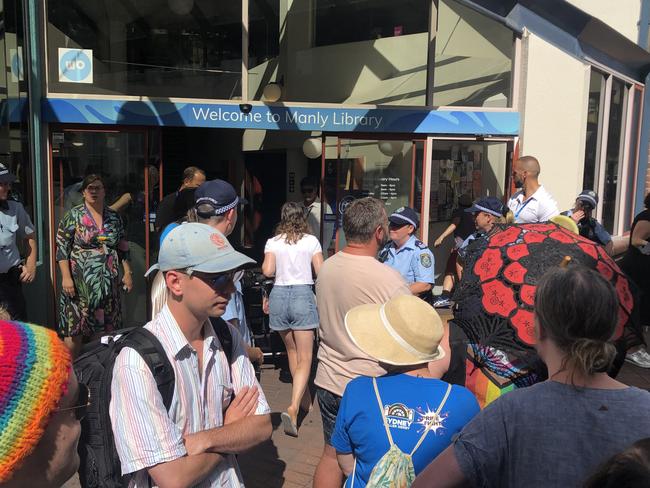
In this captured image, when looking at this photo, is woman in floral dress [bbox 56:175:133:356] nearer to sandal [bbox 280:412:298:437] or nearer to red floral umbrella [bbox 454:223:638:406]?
sandal [bbox 280:412:298:437]

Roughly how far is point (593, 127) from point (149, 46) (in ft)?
25.2

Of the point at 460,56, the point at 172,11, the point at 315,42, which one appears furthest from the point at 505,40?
the point at 172,11

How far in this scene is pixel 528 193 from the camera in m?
6.52


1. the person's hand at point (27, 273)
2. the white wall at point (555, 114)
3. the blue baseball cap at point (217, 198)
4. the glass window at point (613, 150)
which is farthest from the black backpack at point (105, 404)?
the glass window at point (613, 150)

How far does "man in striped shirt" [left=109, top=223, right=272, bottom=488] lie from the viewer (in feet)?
5.89

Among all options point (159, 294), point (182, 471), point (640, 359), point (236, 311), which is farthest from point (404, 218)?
point (640, 359)

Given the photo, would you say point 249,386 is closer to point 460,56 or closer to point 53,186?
point 53,186

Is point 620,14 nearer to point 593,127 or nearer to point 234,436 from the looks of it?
point 593,127

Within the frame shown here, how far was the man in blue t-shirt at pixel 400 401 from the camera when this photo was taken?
2035 millimetres

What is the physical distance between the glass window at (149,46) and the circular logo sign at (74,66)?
0.01 meters

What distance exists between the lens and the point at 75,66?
6543 millimetres

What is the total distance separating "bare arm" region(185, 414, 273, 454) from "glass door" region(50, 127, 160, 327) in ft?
15.3

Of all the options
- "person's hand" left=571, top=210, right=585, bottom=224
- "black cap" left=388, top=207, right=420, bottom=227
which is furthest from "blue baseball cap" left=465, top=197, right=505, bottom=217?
"person's hand" left=571, top=210, right=585, bottom=224

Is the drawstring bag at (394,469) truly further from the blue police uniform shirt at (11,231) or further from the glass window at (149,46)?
the glass window at (149,46)
